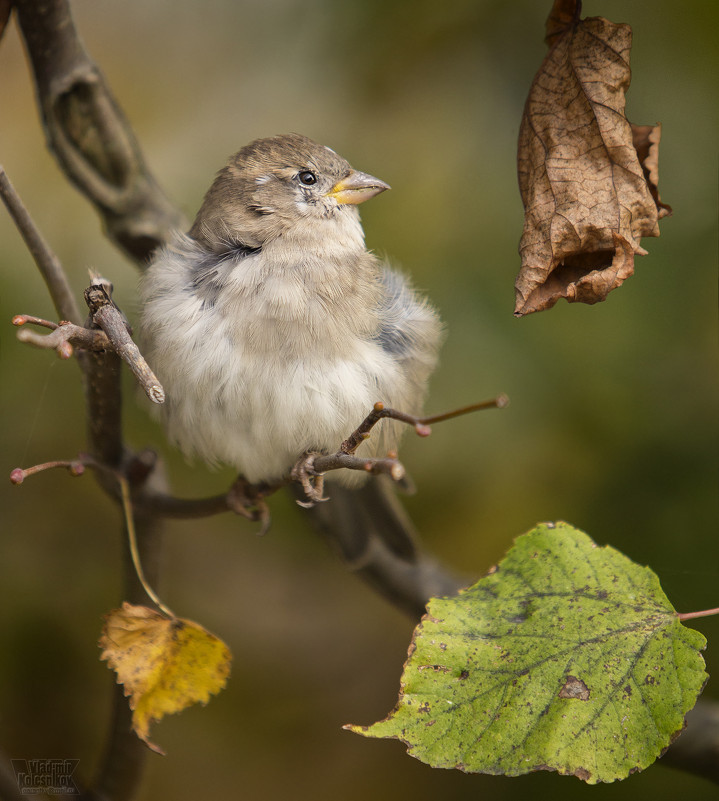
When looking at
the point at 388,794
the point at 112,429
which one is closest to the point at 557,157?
the point at 112,429

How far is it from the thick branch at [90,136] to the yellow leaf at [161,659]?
129 centimetres

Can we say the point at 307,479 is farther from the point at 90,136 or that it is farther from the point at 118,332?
the point at 90,136

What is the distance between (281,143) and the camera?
7.59 feet

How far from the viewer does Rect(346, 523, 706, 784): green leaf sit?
1.28 m

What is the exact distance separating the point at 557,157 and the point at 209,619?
2.39m

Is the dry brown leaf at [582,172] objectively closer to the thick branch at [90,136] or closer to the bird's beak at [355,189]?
the bird's beak at [355,189]

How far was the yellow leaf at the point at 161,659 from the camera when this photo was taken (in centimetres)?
166

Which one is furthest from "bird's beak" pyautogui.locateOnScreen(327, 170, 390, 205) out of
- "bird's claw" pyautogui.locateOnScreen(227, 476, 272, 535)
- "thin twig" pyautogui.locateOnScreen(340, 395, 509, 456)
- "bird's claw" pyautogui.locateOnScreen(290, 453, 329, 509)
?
"thin twig" pyautogui.locateOnScreen(340, 395, 509, 456)

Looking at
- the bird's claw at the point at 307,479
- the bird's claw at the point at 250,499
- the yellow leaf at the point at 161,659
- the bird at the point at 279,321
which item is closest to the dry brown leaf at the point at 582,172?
the bird at the point at 279,321

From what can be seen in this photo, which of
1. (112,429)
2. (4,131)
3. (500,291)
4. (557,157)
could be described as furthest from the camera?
(4,131)

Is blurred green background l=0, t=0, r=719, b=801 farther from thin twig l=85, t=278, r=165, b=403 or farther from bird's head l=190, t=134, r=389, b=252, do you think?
thin twig l=85, t=278, r=165, b=403

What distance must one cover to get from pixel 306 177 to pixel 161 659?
134 cm

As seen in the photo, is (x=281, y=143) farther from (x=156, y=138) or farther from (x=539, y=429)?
(x=539, y=429)

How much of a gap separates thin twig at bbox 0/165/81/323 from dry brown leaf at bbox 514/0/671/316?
3.33 ft
